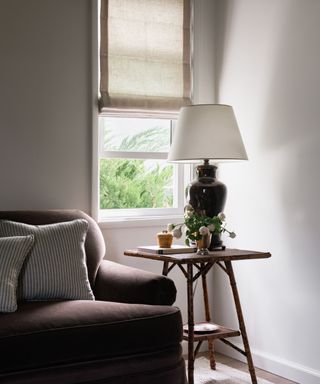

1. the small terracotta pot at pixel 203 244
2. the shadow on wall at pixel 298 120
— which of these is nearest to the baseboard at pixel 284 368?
the shadow on wall at pixel 298 120

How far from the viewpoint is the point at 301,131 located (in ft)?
10.3

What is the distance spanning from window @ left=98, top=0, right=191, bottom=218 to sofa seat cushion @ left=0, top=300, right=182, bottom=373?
3.78 ft

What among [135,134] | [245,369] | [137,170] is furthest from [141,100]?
[245,369]

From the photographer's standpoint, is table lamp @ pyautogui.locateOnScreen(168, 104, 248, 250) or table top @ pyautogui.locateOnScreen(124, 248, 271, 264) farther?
table lamp @ pyautogui.locateOnScreen(168, 104, 248, 250)

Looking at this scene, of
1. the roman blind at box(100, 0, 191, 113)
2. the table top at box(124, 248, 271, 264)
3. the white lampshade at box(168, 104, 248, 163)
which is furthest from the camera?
the roman blind at box(100, 0, 191, 113)

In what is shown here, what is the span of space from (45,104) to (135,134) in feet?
2.02

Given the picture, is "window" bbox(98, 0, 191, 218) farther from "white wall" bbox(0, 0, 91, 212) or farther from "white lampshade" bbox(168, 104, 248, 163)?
"white lampshade" bbox(168, 104, 248, 163)

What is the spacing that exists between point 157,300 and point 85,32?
62.7 inches

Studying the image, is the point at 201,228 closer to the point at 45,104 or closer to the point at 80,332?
the point at 80,332

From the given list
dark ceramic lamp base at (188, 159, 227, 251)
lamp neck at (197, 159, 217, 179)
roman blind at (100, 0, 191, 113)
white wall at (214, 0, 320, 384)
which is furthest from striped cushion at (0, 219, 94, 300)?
white wall at (214, 0, 320, 384)

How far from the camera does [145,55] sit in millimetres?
3559

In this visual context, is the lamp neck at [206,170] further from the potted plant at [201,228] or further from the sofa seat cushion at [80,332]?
the sofa seat cushion at [80,332]

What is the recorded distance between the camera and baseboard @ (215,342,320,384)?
3.07 meters

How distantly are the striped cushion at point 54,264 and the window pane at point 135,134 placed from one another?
2.92 feet
